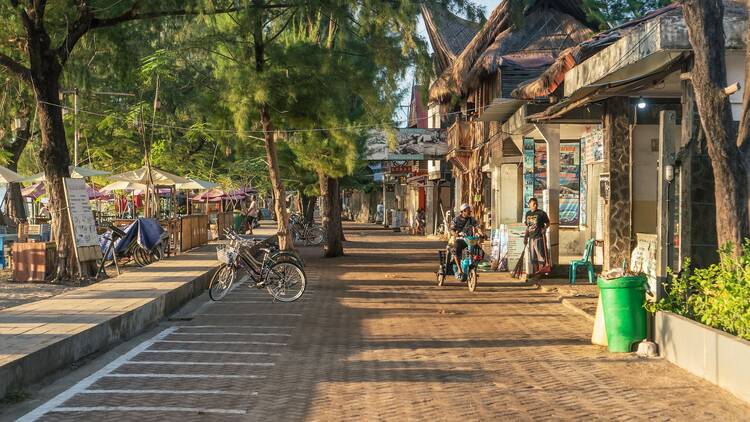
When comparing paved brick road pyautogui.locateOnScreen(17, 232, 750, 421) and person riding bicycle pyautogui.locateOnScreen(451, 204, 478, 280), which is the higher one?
person riding bicycle pyautogui.locateOnScreen(451, 204, 478, 280)

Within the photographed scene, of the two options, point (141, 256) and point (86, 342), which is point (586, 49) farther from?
point (141, 256)

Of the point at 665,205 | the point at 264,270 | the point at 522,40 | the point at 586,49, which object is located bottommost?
the point at 264,270

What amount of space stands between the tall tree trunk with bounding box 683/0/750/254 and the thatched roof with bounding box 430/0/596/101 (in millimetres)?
16733

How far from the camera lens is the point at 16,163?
32.5m

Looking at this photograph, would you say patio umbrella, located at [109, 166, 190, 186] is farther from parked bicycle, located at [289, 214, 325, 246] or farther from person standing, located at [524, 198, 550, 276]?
person standing, located at [524, 198, 550, 276]

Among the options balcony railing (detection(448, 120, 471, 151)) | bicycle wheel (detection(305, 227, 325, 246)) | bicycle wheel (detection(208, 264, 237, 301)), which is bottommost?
bicycle wheel (detection(208, 264, 237, 301))

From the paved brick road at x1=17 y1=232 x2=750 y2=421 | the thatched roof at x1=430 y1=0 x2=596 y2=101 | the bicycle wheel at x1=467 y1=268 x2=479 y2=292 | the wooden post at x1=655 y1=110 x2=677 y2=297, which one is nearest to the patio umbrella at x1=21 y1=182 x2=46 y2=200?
the thatched roof at x1=430 y1=0 x2=596 y2=101

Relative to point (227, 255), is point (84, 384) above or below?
below

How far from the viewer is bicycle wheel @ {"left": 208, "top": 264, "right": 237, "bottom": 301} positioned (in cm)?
1602

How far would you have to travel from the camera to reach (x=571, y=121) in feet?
61.9

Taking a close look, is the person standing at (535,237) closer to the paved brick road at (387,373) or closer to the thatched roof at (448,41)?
the paved brick road at (387,373)

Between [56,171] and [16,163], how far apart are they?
1585cm

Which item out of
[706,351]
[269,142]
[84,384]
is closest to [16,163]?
[269,142]

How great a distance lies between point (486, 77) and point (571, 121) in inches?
424
